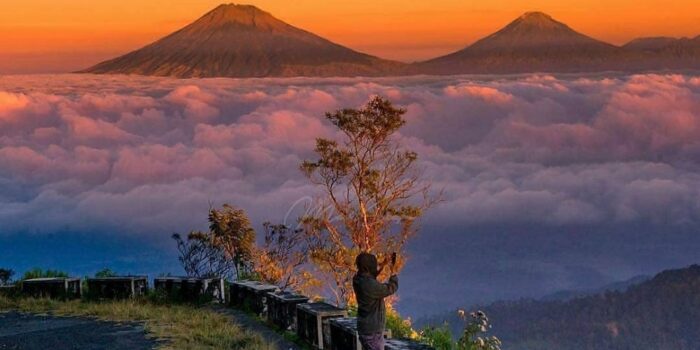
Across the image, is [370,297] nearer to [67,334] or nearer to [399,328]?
[399,328]

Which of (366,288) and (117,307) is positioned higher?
(366,288)

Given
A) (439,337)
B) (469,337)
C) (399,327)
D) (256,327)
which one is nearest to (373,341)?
(469,337)

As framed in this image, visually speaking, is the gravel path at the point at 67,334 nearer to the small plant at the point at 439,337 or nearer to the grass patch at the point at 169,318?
the grass patch at the point at 169,318

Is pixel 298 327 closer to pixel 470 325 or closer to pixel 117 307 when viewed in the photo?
pixel 470 325

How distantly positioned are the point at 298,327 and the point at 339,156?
17130 millimetres

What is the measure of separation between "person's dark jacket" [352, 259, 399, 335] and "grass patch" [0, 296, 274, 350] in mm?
4850

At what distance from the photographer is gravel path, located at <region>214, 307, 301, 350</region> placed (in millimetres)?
19403

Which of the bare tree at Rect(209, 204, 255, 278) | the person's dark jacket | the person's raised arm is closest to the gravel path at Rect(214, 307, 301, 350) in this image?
the person's dark jacket

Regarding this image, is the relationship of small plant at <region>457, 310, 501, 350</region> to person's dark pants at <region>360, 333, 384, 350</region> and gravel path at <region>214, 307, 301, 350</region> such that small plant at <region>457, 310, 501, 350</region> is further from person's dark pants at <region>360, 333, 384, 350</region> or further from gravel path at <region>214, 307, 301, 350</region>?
person's dark pants at <region>360, 333, 384, 350</region>

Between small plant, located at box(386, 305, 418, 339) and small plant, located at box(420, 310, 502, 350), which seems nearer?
small plant, located at box(420, 310, 502, 350)

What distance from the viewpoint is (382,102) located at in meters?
36.5

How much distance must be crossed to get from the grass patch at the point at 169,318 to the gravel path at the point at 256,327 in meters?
0.28

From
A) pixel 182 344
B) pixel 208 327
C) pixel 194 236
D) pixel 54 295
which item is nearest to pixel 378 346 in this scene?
pixel 182 344

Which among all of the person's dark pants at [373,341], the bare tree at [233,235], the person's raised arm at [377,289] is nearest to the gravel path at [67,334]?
the person's dark pants at [373,341]
